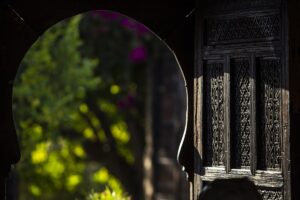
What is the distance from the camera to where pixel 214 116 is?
6891 mm

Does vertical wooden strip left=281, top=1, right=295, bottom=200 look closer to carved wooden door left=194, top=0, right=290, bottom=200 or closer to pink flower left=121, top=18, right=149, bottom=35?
carved wooden door left=194, top=0, right=290, bottom=200

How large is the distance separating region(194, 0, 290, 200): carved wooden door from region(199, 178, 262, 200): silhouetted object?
A: 18.0 inches

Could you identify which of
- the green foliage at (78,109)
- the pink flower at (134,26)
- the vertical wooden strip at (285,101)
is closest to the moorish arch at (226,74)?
the vertical wooden strip at (285,101)

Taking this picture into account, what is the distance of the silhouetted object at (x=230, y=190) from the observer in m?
5.75

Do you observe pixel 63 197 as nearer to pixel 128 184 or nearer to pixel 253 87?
pixel 128 184

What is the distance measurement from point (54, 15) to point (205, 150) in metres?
1.57

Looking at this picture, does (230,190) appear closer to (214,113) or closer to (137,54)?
(214,113)

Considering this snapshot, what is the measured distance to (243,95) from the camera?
22.0ft

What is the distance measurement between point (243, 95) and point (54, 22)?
5.04ft

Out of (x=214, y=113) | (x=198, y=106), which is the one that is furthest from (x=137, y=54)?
(x=214, y=113)

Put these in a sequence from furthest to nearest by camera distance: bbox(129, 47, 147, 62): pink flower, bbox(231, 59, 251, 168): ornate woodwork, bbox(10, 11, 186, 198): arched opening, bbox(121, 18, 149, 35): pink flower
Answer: bbox(129, 47, 147, 62): pink flower
bbox(121, 18, 149, 35): pink flower
bbox(10, 11, 186, 198): arched opening
bbox(231, 59, 251, 168): ornate woodwork

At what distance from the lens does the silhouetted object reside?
5.75 m

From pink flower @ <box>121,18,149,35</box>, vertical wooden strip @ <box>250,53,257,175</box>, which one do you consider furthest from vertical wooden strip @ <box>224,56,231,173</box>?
pink flower @ <box>121,18,149,35</box>

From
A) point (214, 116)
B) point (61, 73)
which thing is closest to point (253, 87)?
point (214, 116)
